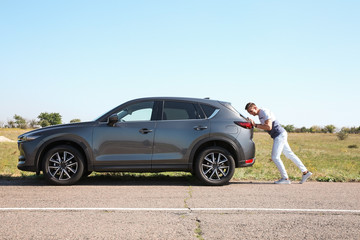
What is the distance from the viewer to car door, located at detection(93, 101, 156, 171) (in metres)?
8.20

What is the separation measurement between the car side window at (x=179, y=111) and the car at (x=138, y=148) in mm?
76

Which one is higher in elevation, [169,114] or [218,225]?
[169,114]

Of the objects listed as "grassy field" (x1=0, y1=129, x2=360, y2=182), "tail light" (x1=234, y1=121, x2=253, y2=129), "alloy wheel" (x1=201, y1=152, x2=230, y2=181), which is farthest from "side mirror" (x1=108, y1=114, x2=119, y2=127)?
"tail light" (x1=234, y1=121, x2=253, y2=129)

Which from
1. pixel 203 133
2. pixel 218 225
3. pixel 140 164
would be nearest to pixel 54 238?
pixel 218 225

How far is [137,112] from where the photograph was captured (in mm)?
8469

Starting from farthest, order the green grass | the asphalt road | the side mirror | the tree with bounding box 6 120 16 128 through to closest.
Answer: the tree with bounding box 6 120 16 128
the green grass
the side mirror
the asphalt road

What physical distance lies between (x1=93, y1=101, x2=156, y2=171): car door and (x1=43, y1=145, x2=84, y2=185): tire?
14.2 inches

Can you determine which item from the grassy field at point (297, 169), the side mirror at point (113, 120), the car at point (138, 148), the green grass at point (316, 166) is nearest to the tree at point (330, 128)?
the green grass at point (316, 166)

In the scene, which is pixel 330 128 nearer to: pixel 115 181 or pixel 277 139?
pixel 277 139

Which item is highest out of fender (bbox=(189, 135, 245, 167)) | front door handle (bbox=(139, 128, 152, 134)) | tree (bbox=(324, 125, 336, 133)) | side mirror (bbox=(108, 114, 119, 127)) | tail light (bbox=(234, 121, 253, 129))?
side mirror (bbox=(108, 114, 119, 127))

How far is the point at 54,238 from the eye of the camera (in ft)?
14.3

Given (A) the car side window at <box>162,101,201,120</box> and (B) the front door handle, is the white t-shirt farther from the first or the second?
(B) the front door handle

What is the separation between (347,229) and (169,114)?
4.48 metres

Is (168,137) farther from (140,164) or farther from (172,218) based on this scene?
(172,218)
